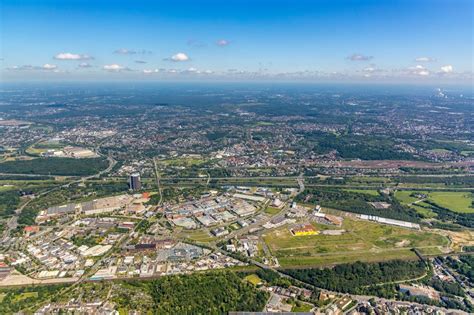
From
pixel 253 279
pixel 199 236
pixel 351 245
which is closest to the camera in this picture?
pixel 253 279

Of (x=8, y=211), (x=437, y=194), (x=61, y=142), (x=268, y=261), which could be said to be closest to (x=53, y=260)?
(x=8, y=211)

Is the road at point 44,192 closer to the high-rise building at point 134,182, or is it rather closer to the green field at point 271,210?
the high-rise building at point 134,182

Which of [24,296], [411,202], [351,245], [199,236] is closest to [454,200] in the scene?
[411,202]

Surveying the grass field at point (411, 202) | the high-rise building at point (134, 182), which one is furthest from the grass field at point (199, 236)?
the grass field at point (411, 202)

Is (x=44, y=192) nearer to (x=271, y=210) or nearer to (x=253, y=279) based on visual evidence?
(x=271, y=210)

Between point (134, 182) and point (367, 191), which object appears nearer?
point (134, 182)

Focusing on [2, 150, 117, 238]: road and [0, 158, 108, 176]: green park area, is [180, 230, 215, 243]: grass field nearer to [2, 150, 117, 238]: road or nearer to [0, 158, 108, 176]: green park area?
[2, 150, 117, 238]: road
